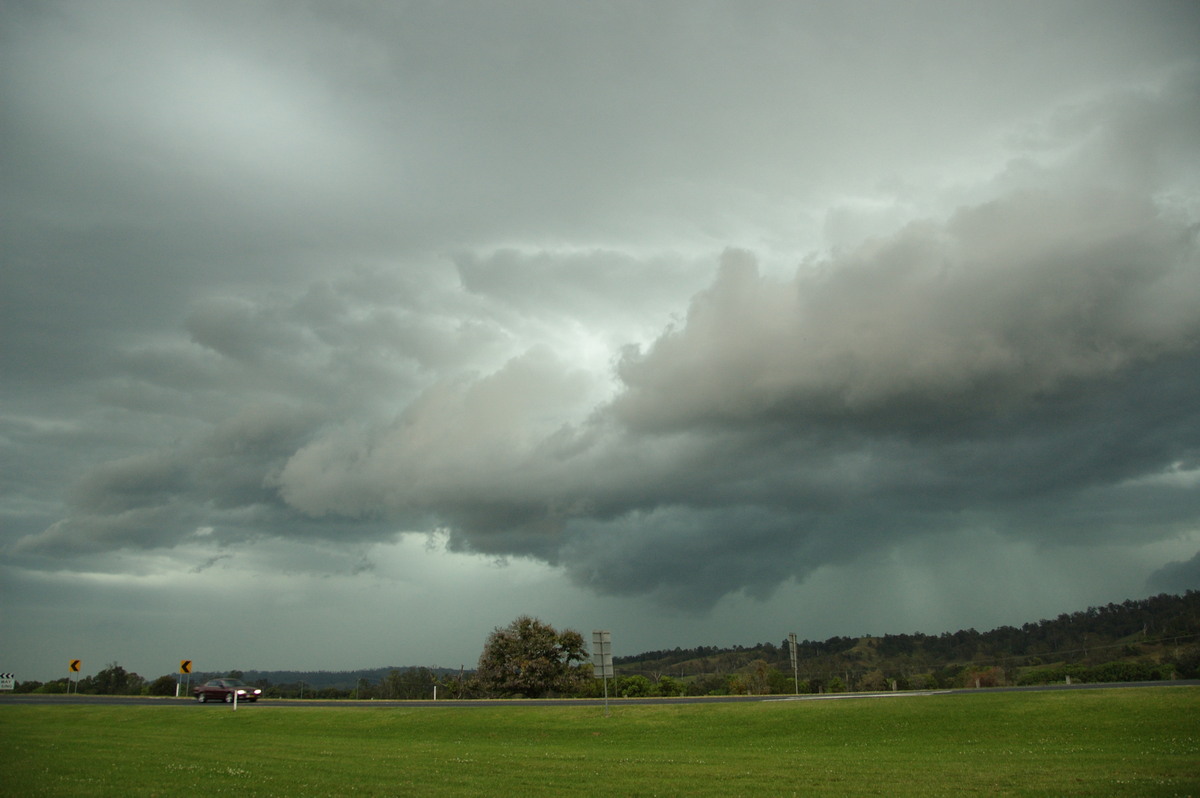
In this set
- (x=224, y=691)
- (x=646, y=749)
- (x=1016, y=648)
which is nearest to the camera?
(x=646, y=749)

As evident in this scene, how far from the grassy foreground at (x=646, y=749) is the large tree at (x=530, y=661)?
20536mm

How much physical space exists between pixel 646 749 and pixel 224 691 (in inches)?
1681

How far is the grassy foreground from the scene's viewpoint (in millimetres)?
19328

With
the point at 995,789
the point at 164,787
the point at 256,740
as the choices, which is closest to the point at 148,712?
the point at 256,740

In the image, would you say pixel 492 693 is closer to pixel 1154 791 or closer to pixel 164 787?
pixel 164 787

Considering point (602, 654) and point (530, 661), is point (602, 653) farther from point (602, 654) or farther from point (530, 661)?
point (530, 661)

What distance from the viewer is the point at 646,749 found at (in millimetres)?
30656

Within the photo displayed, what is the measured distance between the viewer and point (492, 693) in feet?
221

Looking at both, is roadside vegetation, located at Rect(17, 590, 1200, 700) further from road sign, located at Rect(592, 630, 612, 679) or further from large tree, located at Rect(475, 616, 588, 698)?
road sign, located at Rect(592, 630, 612, 679)

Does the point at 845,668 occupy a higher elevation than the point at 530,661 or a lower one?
lower

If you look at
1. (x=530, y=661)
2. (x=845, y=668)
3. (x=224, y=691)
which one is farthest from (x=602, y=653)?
(x=845, y=668)

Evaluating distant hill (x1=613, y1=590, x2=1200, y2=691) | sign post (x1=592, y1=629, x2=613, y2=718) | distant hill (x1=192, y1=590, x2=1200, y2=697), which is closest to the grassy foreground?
sign post (x1=592, y1=629, x2=613, y2=718)

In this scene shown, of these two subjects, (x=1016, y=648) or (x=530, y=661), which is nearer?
(x=530, y=661)

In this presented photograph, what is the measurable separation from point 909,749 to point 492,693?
46375mm
